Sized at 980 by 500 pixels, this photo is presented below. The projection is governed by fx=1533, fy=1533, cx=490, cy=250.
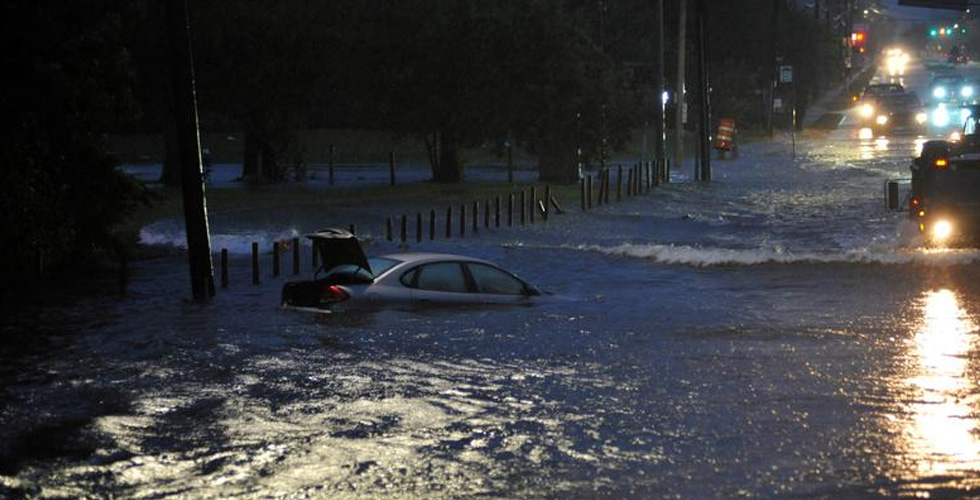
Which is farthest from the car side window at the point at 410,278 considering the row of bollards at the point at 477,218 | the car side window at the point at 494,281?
the row of bollards at the point at 477,218

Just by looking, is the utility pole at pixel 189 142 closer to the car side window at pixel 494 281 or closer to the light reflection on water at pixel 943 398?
the car side window at pixel 494 281

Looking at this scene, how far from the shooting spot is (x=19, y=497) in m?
10.2

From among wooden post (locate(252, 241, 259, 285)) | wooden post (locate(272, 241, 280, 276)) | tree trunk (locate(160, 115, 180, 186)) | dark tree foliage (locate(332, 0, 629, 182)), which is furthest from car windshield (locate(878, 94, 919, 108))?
wooden post (locate(252, 241, 259, 285))

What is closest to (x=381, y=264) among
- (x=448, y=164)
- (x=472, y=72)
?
(x=472, y=72)

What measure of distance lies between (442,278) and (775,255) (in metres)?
11.0

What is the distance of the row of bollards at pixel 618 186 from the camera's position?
42.6 meters

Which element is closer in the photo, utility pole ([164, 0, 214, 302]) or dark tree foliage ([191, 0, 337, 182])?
utility pole ([164, 0, 214, 302])

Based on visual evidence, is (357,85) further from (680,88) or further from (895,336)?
(895,336)

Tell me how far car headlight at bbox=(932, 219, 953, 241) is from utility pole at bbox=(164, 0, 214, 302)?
13058 millimetres

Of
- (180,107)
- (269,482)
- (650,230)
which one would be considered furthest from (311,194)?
(269,482)

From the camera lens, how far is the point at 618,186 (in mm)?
46594

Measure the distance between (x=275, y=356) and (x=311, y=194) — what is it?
28.7 metres

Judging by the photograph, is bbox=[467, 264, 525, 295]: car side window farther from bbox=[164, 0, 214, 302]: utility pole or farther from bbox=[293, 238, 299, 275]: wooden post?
bbox=[293, 238, 299, 275]: wooden post

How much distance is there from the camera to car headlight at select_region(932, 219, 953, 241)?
27378 mm
